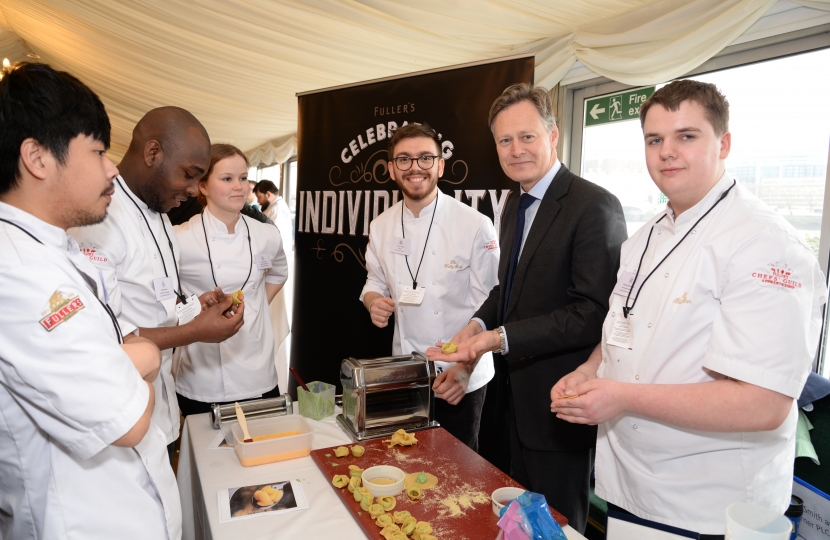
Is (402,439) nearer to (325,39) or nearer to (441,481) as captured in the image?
(441,481)

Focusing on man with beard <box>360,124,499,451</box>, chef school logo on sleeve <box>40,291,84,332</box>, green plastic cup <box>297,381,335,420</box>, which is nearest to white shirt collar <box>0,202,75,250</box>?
chef school logo on sleeve <box>40,291,84,332</box>

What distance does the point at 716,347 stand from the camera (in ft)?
3.96

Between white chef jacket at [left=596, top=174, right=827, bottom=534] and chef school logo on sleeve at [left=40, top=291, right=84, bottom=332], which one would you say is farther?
white chef jacket at [left=596, top=174, right=827, bottom=534]

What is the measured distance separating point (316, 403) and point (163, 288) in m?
0.69

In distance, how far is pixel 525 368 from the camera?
1.88 meters

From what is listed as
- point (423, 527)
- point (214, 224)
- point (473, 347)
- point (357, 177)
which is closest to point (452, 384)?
point (473, 347)

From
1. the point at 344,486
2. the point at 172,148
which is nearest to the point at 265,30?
the point at 172,148

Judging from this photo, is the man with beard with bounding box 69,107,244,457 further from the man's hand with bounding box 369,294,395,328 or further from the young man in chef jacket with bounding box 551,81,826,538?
the young man in chef jacket with bounding box 551,81,826,538

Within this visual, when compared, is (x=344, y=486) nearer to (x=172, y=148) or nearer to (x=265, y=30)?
(x=172, y=148)

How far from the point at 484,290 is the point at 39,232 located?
1811 millimetres

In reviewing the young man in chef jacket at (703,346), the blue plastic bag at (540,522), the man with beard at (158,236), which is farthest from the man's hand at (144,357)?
the young man in chef jacket at (703,346)

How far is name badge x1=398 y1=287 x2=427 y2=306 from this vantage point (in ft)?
8.13

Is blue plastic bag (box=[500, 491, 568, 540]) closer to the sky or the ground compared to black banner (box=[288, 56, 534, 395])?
closer to the ground

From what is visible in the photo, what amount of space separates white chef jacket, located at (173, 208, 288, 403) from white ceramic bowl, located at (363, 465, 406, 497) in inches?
49.5
